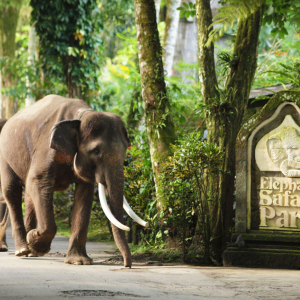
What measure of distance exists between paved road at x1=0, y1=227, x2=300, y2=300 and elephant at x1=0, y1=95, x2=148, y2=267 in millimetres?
413

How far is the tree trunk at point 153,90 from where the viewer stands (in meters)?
8.02

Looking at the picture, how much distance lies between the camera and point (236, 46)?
7.75 metres

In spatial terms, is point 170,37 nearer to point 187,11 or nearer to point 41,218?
point 187,11

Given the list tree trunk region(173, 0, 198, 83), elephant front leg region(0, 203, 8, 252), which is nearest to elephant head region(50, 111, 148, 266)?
elephant front leg region(0, 203, 8, 252)

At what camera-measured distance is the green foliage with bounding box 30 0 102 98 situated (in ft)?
45.8

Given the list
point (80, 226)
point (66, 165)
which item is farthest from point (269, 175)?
point (66, 165)

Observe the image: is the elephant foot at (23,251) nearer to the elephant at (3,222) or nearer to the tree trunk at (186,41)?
the elephant at (3,222)

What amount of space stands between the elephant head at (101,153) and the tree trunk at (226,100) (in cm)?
180

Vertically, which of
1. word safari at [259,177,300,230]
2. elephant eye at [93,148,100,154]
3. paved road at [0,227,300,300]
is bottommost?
paved road at [0,227,300,300]

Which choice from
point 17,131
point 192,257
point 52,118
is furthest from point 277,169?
point 17,131

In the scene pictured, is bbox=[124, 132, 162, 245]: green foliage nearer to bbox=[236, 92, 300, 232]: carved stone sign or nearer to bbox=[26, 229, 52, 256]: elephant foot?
bbox=[236, 92, 300, 232]: carved stone sign

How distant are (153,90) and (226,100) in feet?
4.31

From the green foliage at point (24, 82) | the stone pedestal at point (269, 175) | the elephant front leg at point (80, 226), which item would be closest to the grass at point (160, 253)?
the stone pedestal at point (269, 175)

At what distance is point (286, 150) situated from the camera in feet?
22.5
